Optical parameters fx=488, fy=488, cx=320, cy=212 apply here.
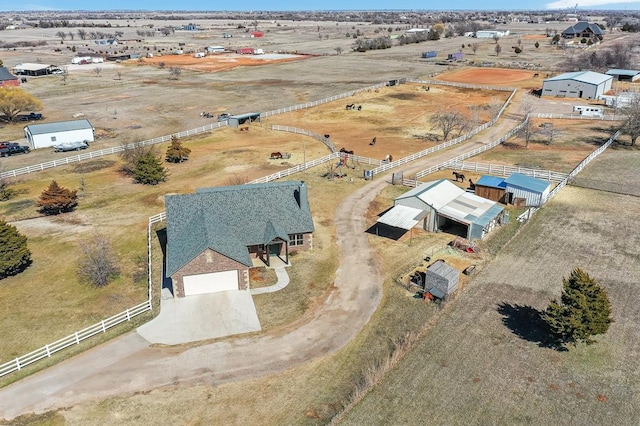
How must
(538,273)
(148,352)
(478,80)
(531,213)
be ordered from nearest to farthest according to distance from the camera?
(148,352)
(538,273)
(531,213)
(478,80)

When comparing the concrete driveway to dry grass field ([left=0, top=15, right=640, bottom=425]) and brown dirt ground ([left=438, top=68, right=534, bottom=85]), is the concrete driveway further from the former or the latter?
brown dirt ground ([left=438, top=68, right=534, bottom=85])

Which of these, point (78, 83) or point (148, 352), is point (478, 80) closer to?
point (78, 83)

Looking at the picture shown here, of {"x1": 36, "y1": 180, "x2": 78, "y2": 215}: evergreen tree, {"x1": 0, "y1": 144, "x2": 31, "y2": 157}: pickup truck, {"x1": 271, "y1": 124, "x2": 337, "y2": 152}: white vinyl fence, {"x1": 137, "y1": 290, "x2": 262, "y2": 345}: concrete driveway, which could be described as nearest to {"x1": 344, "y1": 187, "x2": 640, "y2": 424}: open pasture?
{"x1": 137, "y1": 290, "x2": 262, "y2": 345}: concrete driveway

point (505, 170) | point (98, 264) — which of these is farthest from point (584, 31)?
point (98, 264)

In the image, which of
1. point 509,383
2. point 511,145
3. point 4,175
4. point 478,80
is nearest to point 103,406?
point 509,383

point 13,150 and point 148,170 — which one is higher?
point 148,170

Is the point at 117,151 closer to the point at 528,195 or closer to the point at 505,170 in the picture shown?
the point at 505,170

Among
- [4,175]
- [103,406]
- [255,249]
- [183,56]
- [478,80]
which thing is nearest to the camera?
[103,406]
